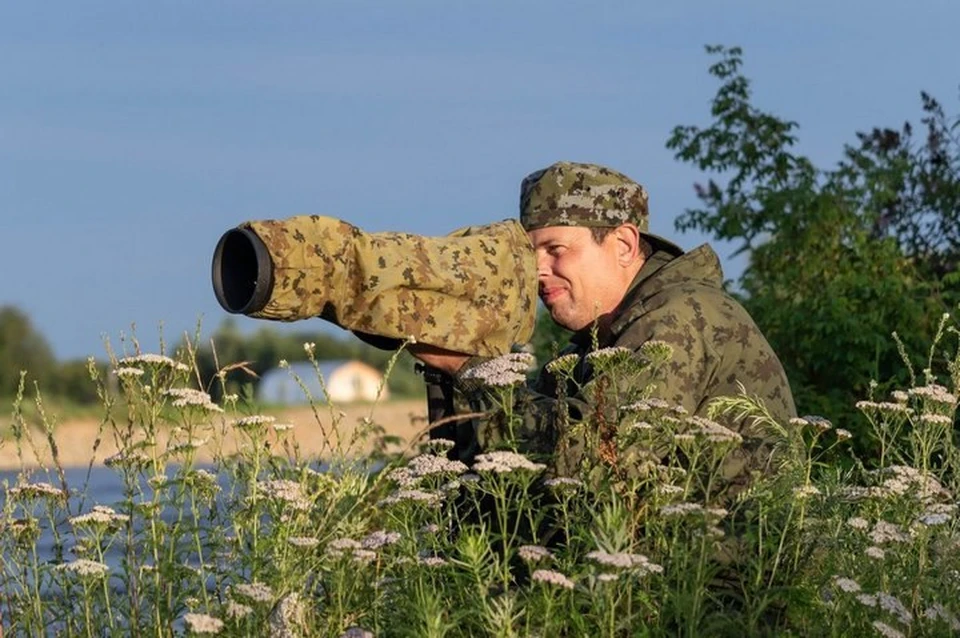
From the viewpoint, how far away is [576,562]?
188 inches

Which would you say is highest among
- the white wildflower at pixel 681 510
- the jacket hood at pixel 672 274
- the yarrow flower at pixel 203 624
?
the jacket hood at pixel 672 274

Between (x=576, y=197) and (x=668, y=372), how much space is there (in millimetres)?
832

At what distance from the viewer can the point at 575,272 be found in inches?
236

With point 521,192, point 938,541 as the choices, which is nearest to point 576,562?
point 938,541

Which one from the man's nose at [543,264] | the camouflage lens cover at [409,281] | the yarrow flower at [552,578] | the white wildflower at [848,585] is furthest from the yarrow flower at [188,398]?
the white wildflower at [848,585]

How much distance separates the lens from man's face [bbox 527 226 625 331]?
5.98m

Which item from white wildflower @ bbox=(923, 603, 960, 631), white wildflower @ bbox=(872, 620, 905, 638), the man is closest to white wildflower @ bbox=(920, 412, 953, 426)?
the man

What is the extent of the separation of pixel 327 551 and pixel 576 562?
27.2 inches

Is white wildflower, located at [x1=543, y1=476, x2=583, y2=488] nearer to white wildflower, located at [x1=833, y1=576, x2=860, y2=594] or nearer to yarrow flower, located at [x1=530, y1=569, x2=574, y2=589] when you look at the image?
yarrow flower, located at [x1=530, y1=569, x2=574, y2=589]

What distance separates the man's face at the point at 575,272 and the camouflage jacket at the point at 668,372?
94 mm

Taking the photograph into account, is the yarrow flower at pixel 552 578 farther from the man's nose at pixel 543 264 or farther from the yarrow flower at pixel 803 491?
the man's nose at pixel 543 264

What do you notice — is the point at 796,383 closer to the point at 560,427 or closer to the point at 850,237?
the point at 850,237

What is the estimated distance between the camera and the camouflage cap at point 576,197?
5.98 metres

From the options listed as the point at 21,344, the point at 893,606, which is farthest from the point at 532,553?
the point at 21,344
